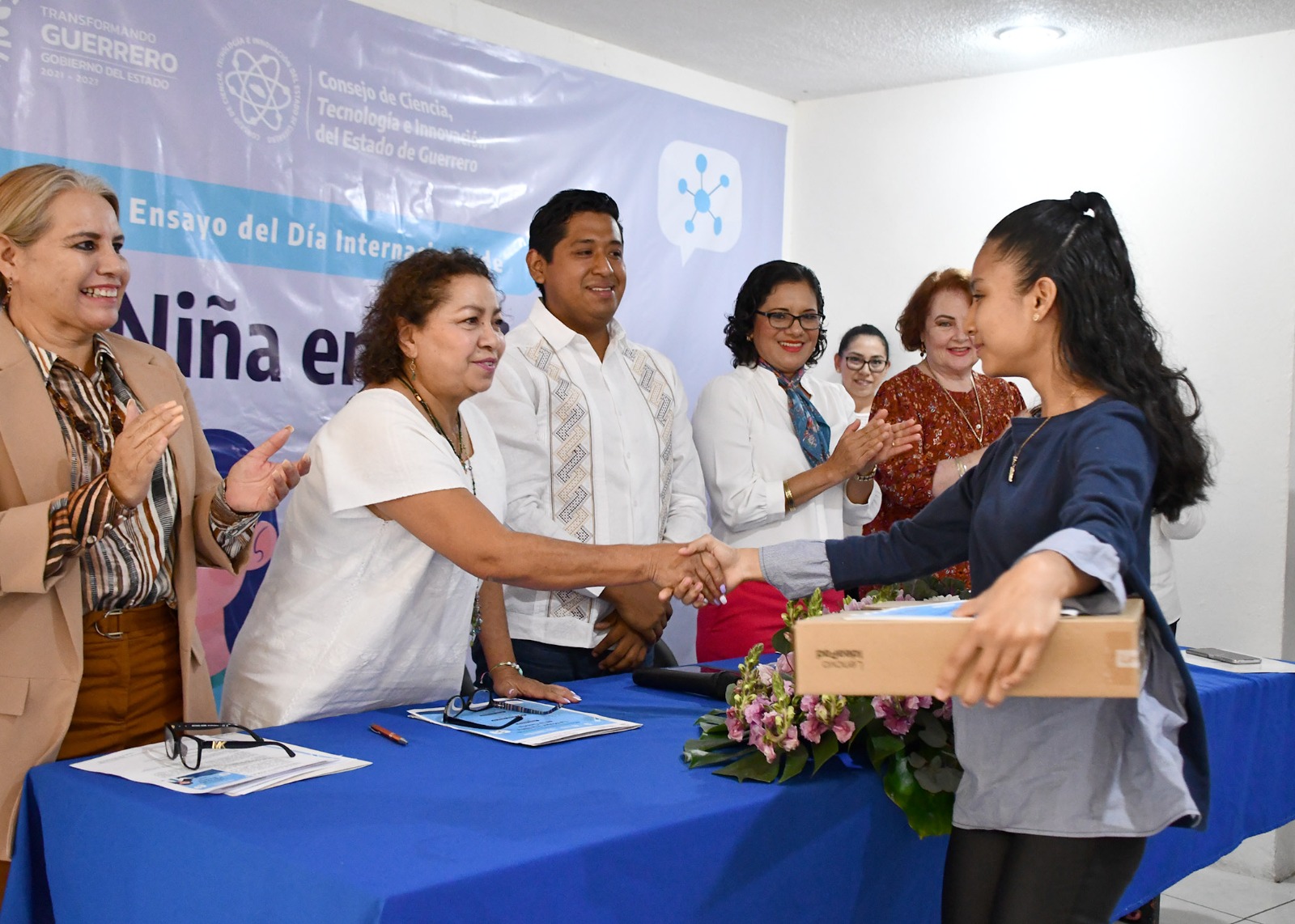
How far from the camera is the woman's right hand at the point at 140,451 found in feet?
6.25

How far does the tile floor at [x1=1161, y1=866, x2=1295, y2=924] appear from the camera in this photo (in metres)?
3.83

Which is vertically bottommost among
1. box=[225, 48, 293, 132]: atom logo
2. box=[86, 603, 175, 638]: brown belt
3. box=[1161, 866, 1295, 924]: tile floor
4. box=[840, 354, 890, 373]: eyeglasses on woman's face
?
box=[1161, 866, 1295, 924]: tile floor

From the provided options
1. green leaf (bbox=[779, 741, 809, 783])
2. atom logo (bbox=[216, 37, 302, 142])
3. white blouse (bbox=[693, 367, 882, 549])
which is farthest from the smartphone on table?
atom logo (bbox=[216, 37, 302, 142])

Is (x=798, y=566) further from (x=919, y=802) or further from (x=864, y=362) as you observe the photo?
(x=864, y=362)

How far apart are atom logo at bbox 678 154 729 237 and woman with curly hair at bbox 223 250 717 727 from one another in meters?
2.86

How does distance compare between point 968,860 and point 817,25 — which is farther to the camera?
point 817,25

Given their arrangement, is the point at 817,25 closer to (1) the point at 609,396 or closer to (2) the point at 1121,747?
(1) the point at 609,396

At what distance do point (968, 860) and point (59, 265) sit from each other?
1771 mm

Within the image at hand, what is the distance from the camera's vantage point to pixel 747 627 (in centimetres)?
320

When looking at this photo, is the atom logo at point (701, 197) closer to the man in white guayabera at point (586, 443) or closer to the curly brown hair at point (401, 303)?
the man in white guayabera at point (586, 443)

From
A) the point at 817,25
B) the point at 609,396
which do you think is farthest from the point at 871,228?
the point at 609,396

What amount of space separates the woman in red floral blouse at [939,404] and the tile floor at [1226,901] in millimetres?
1470

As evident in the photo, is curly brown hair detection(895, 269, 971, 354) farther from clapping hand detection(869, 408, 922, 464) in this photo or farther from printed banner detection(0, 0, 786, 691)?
printed banner detection(0, 0, 786, 691)

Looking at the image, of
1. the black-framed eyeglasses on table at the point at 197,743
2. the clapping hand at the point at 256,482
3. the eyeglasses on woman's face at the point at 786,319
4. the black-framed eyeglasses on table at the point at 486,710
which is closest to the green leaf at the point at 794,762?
the black-framed eyeglasses on table at the point at 486,710
